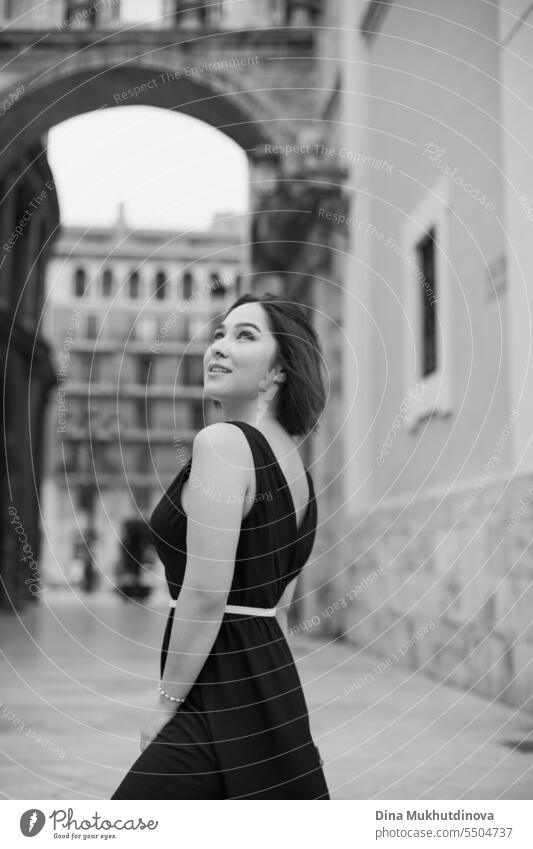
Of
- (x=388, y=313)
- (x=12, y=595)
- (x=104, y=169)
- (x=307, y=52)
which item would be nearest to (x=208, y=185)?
(x=104, y=169)

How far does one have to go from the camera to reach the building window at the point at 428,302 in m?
7.72

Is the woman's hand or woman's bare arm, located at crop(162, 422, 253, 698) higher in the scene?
woman's bare arm, located at crop(162, 422, 253, 698)

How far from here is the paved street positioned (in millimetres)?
3631

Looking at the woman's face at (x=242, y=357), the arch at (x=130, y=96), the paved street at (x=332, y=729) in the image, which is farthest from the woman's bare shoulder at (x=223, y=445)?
the arch at (x=130, y=96)

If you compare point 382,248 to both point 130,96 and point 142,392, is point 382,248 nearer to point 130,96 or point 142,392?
point 130,96

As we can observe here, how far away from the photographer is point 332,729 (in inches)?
190

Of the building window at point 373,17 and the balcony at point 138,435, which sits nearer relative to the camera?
the building window at point 373,17

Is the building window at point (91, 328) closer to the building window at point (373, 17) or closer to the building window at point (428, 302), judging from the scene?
the building window at point (373, 17)

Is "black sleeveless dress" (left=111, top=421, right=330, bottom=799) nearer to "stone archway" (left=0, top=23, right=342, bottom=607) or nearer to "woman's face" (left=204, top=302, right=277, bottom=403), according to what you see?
"woman's face" (left=204, top=302, right=277, bottom=403)

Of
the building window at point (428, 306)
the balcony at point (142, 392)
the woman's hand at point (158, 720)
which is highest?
the balcony at point (142, 392)

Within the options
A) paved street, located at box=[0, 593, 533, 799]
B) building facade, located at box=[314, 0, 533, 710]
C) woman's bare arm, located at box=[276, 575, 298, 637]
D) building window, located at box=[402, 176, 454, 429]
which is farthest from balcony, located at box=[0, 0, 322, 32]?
woman's bare arm, located at box=[276, 575, 298, 637]

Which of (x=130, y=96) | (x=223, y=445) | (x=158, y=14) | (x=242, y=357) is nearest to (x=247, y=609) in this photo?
(x=223, y=445)

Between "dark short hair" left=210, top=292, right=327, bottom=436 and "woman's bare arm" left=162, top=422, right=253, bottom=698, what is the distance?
237 millimetres
